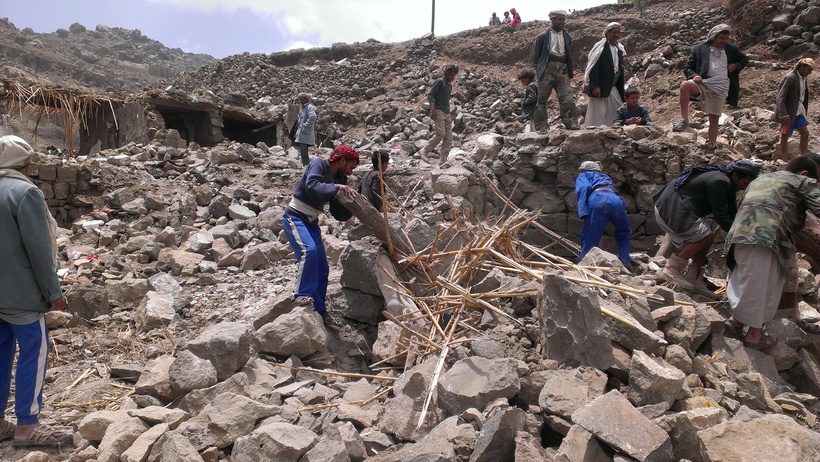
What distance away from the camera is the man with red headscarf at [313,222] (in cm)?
390

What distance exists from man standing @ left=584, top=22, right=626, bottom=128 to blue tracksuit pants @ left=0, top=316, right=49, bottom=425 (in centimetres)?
607

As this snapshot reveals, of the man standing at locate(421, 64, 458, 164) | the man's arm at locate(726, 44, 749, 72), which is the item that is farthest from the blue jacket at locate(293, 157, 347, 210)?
the man's arm at locate(726, 44, 749, 72)

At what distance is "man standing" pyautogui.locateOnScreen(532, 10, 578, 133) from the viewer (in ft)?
21.7

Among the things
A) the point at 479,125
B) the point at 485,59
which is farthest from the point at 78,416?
the point at 485,59

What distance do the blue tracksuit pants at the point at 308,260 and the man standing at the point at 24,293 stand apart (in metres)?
1.61

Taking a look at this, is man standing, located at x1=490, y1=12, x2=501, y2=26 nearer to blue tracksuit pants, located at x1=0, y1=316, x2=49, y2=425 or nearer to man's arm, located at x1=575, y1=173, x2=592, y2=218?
man's arm, located at x1=575, y1=173, x2=592, y2=218

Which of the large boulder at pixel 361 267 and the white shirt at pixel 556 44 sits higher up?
the white shirt at pixel 556 44

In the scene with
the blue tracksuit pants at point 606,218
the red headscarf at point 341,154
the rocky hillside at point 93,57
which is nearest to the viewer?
the red headscarf at point 341,154

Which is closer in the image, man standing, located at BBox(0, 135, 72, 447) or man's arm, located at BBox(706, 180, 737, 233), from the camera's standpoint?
man standing, located at BBox(0, 135, 72, 447)

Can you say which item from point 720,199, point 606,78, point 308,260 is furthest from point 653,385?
point 606,78

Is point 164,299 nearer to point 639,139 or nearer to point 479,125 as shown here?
point 639,139

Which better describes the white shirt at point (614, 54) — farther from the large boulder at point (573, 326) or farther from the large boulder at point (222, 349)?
the large boulder at point (222, 349)

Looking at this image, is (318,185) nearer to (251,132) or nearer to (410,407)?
(410,407)

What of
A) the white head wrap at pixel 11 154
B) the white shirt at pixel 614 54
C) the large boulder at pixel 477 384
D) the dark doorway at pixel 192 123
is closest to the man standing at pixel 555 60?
the white shirt at pixel 614 54
